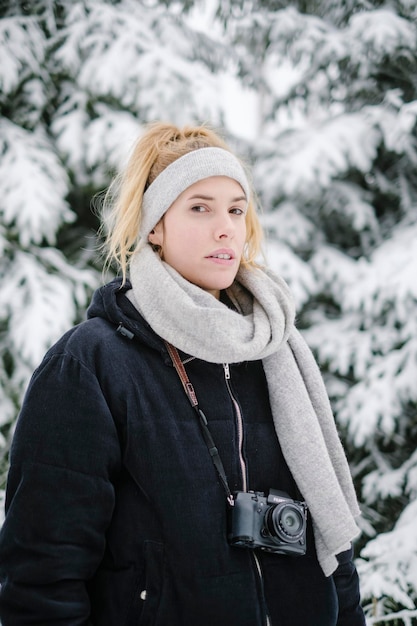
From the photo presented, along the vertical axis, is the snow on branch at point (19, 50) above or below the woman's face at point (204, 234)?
below

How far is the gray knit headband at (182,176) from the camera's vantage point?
144 centimetres

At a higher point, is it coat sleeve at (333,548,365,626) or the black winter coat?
the black winter coat

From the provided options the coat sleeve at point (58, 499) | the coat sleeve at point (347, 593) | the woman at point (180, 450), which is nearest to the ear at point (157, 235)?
the woman at point (180, 450)

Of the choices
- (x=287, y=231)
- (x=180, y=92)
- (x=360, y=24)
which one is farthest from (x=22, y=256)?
(x=360, y=24)

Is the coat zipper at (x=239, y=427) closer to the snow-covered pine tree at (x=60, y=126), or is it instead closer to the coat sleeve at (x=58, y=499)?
the coat sleeve at (x=58, y=499)

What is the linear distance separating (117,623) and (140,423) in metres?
0.41

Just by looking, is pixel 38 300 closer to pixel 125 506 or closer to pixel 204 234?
pixel 204 234

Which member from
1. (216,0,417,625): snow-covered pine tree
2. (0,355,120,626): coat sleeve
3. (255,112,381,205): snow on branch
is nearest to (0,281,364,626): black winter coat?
(0,355,120,626): coat sleeve

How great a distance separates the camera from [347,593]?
1562mm

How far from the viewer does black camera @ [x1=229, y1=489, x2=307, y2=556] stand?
125 centimetres

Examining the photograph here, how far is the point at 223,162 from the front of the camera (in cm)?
148

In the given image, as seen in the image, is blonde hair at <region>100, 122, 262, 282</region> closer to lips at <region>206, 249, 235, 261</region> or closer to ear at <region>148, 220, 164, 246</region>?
ear at <region>148, 220, 164, 246</region>

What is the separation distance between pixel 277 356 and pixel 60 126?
7.68 feet

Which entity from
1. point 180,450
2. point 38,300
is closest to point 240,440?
point 180,450
